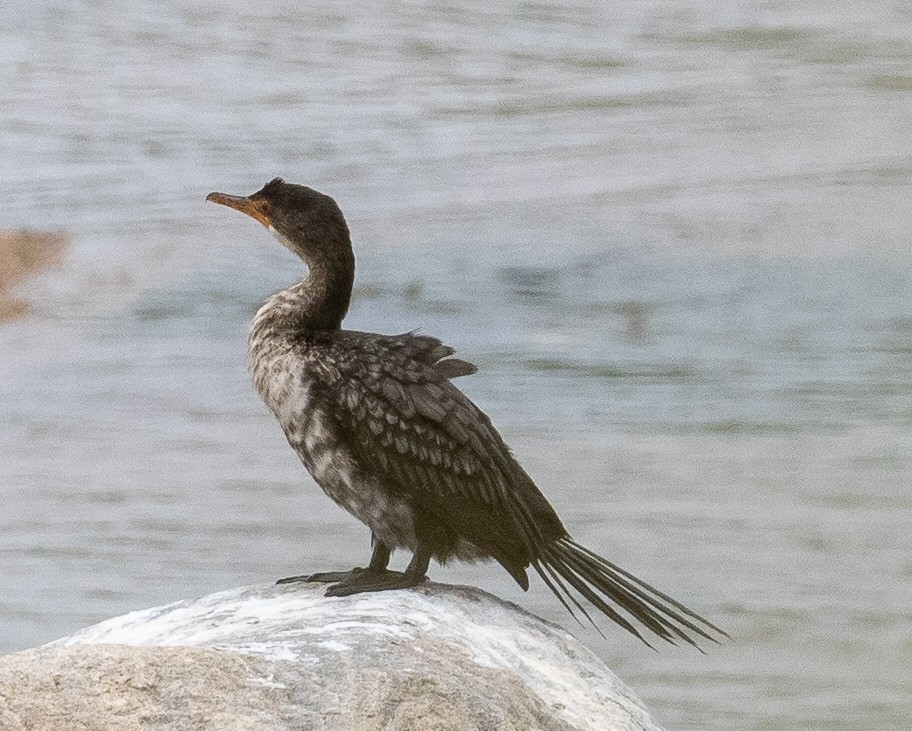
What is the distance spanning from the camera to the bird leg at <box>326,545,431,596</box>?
2107 mm

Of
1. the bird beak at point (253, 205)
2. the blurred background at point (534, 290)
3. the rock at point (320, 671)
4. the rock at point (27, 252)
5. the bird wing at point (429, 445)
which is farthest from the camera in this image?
the rock at point (27, 252)

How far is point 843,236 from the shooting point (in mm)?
3188

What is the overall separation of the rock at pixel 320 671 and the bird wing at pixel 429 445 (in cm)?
12

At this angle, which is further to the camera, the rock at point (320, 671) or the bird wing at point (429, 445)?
the bird wing at point (429, 445)

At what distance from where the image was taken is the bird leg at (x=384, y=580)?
2.11 metres

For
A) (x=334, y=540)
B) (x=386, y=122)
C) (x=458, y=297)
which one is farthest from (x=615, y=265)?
(x=334, y=540)

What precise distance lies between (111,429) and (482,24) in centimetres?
124

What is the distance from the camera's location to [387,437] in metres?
2.09

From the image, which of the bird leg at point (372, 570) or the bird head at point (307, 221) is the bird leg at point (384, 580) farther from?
the bird head at point (307, 221)

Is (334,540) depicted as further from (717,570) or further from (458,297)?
(717,570)

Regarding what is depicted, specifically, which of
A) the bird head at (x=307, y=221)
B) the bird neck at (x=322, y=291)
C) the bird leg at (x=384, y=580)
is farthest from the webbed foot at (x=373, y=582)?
the bird head at (x=307, y=221)

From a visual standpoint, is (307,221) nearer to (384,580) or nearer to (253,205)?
(253,205)

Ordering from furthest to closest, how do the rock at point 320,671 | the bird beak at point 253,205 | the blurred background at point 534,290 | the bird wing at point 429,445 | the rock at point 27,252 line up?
the rock at point 27,252 → the blurred background at point 534,290 → the bird beak at point 253,205 → the bird wing at point 429,445 → the rock at point 320,671

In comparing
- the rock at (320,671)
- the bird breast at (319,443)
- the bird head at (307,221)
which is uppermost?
the bird head at (307,221)
